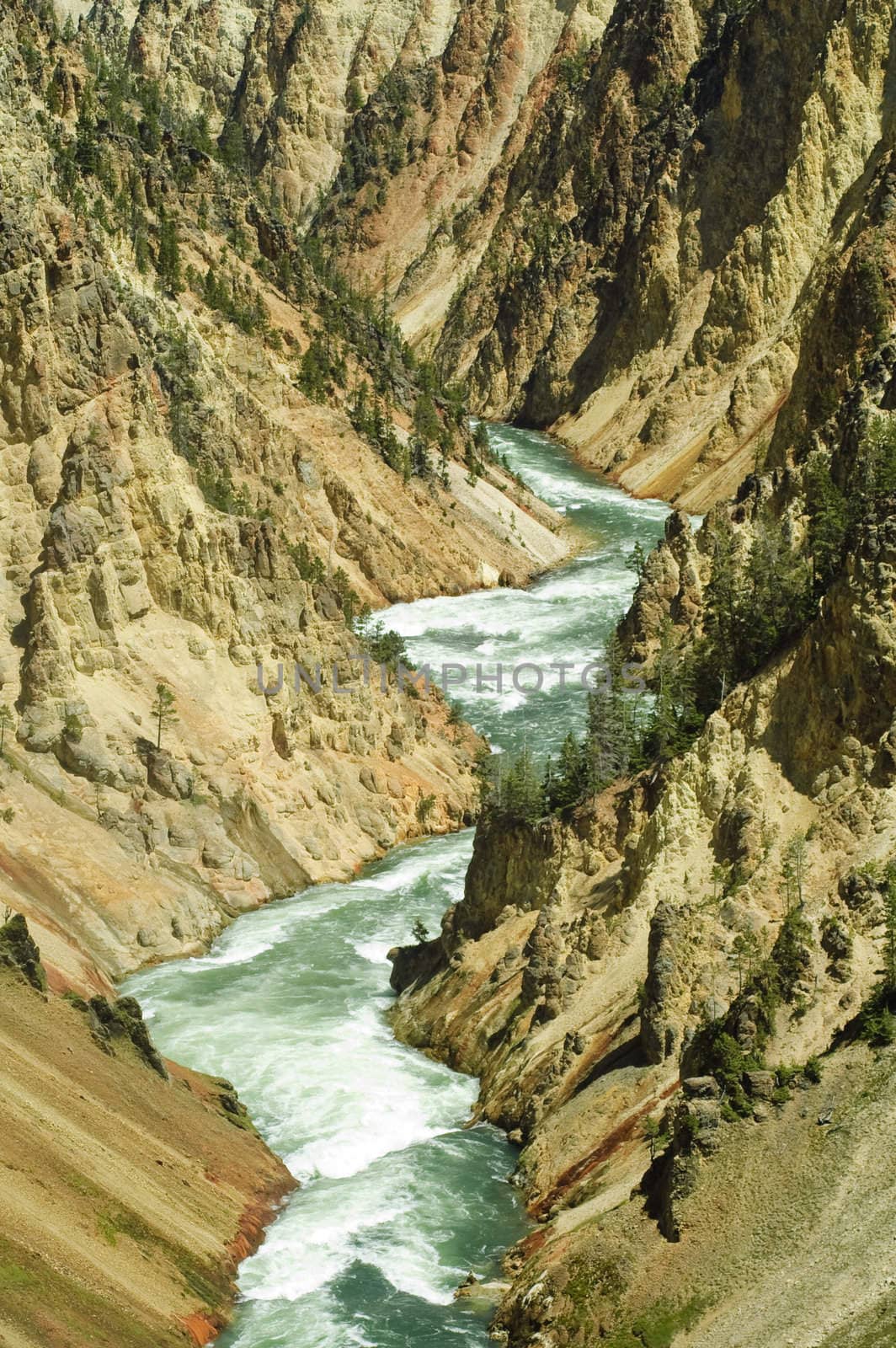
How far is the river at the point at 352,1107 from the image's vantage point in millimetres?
23297

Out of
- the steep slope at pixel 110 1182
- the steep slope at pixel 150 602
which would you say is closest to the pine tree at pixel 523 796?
the steep slope at pixel 110 1182

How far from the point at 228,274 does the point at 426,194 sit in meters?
80.7

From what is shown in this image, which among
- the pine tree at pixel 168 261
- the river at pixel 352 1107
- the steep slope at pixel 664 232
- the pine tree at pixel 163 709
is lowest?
the river at pixel 352 1107

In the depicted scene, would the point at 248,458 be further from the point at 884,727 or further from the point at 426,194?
the point at 426,194

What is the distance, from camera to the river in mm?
23297

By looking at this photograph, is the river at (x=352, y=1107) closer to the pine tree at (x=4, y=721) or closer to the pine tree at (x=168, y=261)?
the pine tree at (x=4, y=721)

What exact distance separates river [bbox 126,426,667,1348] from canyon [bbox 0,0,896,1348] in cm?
61

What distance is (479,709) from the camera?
58281 mm

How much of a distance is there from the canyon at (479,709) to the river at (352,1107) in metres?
0.61

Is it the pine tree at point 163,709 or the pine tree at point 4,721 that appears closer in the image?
the pine tree at point 4,721

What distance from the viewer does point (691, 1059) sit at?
23297mm

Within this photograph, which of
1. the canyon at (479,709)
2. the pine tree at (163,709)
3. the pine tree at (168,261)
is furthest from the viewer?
the pine tree at (168,261)

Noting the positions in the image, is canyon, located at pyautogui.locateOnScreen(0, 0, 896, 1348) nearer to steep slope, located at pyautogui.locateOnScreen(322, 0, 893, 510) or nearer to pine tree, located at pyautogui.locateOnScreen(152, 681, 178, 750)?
pine tree, located at pyautogui.locateOnScreen(152, 681, 178, 750)

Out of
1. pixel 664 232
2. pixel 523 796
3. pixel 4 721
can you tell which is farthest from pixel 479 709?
pixel 664 232
